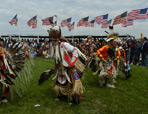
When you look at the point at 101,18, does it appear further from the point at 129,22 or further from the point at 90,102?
the point at 90,102

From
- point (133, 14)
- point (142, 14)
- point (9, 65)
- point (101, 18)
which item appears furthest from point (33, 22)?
point (9, 65)

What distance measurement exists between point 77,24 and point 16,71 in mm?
15550

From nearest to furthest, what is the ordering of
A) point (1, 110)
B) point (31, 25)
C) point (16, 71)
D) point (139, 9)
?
point (1, 110), point (16, 71), point (139, 9), point (31, 25)

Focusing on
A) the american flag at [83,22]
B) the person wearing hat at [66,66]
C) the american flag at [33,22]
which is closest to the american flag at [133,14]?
the american flag at [83,22]

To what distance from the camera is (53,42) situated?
386 centimetres

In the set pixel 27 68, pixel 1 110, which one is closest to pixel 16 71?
pixel 27 68

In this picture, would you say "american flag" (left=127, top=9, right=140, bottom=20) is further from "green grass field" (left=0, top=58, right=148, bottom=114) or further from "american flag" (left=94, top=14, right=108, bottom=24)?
"green grass field" (left=0, top=58, right=148, bottom=114)

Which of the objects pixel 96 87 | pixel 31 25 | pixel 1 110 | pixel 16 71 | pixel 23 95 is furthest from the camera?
pixel 31 25

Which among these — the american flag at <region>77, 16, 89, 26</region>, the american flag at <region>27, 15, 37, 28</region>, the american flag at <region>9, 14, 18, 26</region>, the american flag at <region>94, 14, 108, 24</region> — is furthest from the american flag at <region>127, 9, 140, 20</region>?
the american flag at <region>9, 14, 18, 26</region>

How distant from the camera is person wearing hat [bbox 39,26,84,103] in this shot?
369 cm

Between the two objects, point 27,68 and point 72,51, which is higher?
point 72,51

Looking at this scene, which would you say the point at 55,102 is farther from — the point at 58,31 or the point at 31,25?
the point at 31,25

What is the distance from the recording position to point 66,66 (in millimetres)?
3725

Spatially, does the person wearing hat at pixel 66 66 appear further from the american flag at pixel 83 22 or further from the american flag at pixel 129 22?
the american flag at pixel 83 22
